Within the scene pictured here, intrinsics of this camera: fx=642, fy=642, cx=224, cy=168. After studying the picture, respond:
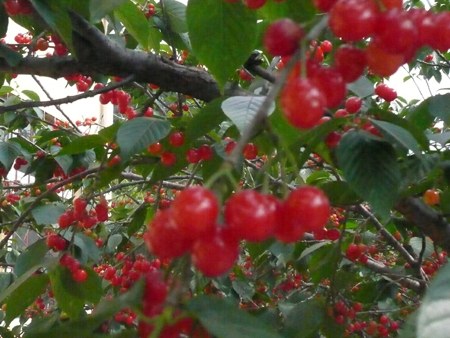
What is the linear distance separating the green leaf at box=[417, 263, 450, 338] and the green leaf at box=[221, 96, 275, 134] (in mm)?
315

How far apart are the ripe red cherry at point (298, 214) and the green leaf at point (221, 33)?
1.28 ft

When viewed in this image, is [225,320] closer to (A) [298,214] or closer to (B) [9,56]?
(A) [298,214]

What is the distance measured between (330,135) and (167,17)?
2.18ft

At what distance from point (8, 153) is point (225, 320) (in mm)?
1340

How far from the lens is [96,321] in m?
0.41

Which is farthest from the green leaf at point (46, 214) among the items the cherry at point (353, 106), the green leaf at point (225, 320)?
the green leaf at point (225, 320)

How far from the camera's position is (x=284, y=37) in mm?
390

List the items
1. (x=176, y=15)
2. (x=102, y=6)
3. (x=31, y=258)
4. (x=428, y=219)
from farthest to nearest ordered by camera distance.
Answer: (x=176, y=15)
(x=31, y=258)
(x=428, y=219)
(x=102, y=6)

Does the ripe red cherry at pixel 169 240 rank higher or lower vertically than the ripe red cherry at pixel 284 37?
lower

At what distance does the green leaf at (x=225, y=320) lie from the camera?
1.27 feet

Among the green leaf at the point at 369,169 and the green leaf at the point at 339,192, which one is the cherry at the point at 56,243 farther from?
the green leaf at the point at 369,169

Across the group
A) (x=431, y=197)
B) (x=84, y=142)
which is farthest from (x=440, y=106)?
(x=84, y=142)

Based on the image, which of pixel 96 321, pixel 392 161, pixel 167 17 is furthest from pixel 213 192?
pixel 167 17

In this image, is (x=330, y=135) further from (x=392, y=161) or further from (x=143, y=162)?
(x=143, y=162)
